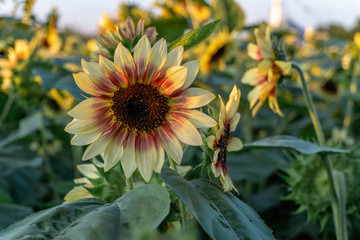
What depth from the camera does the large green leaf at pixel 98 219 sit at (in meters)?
0.37

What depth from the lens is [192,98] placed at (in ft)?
1.59

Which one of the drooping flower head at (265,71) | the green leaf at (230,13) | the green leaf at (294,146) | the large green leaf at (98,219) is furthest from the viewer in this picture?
the green leaf at (230,13)

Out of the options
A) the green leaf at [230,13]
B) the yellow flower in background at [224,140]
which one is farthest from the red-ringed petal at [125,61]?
the green leaf at [230,13]

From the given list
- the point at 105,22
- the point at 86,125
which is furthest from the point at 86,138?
the point at 105,22

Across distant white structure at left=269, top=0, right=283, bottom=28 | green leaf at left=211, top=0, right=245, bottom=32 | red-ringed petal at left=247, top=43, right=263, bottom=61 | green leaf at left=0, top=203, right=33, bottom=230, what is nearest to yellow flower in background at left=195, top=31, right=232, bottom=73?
green leaf at left=211, top=0, right=245, bottom=32

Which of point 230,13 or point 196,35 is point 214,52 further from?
point 196,35

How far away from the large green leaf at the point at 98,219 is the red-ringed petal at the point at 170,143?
0.07 meters

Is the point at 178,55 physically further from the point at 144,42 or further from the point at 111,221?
the point at 111,221

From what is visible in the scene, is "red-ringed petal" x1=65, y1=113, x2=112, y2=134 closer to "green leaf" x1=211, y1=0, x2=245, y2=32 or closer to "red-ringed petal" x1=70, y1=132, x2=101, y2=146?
"red-ringed petal" x1=70, y1=132, x2=101, y2=146

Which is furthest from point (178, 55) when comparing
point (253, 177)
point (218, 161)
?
point (253, 177)

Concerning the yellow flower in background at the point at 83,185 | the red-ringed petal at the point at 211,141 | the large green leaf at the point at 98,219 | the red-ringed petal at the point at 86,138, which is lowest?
the yellow flower in background at the point at 83,185

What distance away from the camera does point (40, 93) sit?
1316 millimetres

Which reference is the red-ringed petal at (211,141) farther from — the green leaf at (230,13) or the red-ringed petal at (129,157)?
the green leaf at (230,13)

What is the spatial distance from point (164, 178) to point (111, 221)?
0.08 metres
